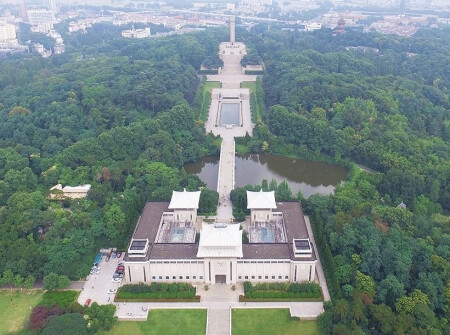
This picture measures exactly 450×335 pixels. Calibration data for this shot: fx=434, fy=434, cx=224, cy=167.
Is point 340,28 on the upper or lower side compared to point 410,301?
upper

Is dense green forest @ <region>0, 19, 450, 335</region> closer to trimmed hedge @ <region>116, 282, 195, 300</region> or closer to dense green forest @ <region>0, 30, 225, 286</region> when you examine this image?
dense green forest @ <region>0, 30, 225, 286</region>

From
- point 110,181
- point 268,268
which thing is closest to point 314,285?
point 268,268

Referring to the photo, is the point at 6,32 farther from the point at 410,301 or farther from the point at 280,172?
the point at 410,301

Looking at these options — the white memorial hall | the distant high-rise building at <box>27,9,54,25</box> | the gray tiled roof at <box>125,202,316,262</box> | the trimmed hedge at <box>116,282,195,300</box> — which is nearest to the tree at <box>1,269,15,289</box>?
the trimmed hedge at <box>116,282,195,300</box>

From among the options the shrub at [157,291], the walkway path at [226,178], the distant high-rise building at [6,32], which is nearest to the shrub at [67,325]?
the shrub at [157,291]

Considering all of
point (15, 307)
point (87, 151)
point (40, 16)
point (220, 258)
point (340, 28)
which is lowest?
point (15, 307)

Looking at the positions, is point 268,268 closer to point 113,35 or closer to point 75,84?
point 75,84

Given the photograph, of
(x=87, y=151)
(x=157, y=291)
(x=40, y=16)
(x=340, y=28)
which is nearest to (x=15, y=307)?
(x=157, y=291)
